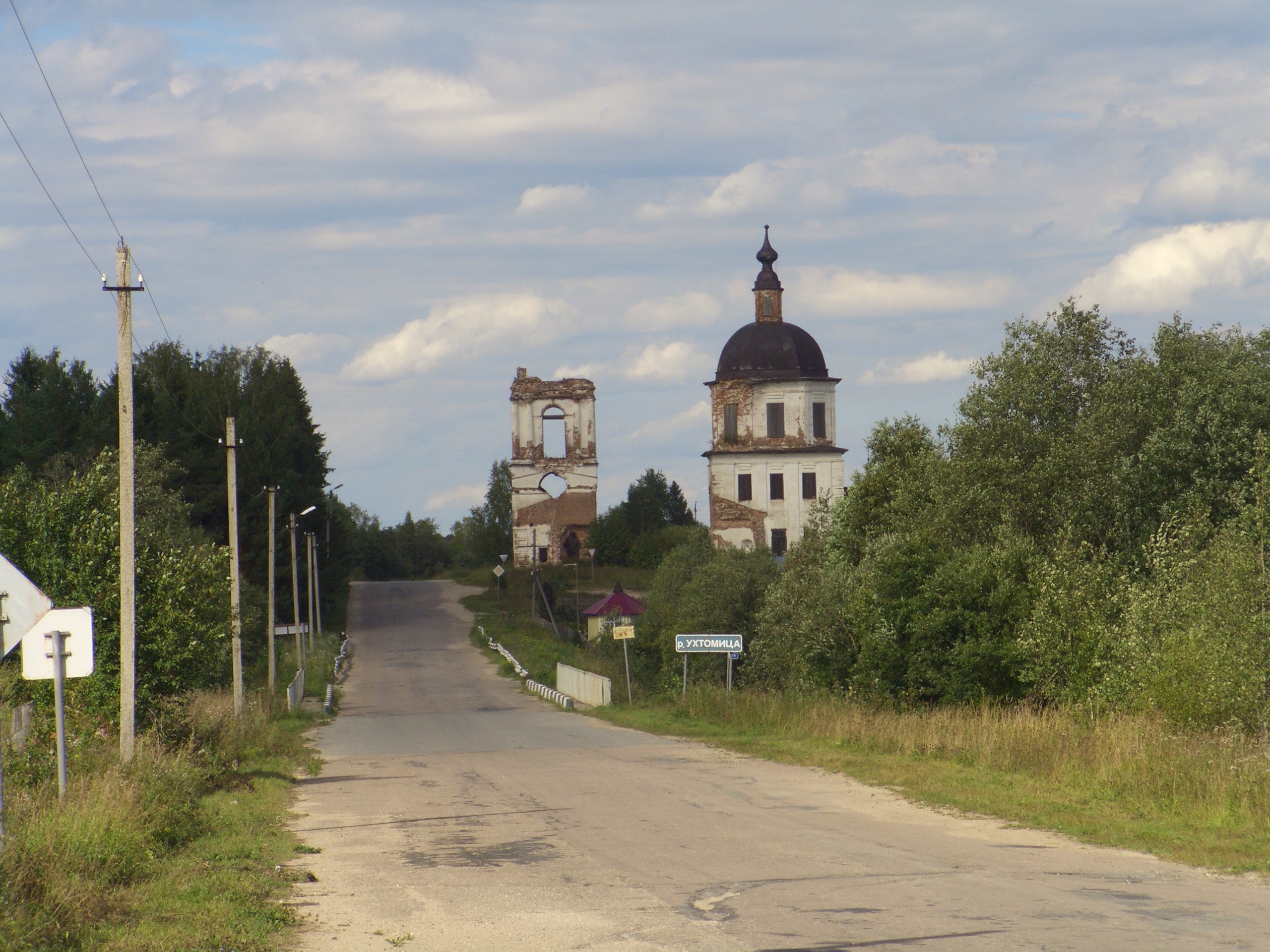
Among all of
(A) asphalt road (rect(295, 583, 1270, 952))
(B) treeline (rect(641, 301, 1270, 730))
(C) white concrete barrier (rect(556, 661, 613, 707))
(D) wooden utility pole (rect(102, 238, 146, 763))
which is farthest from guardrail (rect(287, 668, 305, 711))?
(D) wooden utility pole (rect(102, 238, 146, 763))

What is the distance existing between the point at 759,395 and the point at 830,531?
115 ft

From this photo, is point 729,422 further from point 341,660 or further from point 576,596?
point 341,660

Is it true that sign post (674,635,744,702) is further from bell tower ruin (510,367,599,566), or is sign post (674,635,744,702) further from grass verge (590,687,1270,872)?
bell tower ruin (510,367,599,566)

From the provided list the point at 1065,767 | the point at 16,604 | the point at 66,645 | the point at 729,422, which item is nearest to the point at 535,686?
the point at 1065,767

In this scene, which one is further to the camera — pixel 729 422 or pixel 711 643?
pixel 729 422

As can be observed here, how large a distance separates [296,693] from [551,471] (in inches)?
1875

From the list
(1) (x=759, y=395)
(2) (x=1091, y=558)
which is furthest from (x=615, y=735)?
(1) (x=759, y=395)

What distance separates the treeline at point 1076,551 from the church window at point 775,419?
3723 cm

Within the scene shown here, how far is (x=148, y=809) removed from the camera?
451 inches

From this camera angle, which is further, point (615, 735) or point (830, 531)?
point (830, 531)

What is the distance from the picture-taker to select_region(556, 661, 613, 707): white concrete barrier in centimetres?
3516

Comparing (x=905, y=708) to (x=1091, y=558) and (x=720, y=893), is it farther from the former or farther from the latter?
(x=720, y=893)

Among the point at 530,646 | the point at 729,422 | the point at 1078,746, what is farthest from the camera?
the point at 729,422

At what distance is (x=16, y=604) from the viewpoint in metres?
8.09
